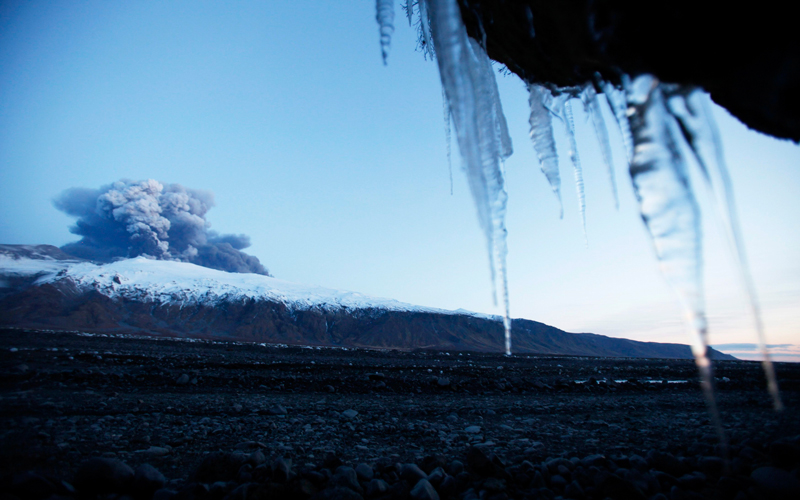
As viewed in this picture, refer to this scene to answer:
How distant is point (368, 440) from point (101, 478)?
9.08 ft

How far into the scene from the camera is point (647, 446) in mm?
4027

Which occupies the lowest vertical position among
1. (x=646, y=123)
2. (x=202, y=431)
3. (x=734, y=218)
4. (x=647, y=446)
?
(x=202, y=431)

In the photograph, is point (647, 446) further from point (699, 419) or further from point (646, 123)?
point (646, 123)

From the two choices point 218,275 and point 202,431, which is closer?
point 202,431

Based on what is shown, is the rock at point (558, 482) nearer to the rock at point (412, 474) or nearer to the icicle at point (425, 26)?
the rock at point (412, 474)

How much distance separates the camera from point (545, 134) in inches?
141

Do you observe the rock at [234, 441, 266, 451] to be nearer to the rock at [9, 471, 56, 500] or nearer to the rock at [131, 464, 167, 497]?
the rock at [131, 464, 167, 497]

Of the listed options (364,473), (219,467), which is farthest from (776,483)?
(219,467)

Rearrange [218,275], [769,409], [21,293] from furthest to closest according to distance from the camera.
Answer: [218,275]
[21,293]
[769,409]

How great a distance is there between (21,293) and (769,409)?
110018mm

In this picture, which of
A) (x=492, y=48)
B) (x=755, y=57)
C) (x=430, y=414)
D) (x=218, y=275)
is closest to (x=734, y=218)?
(x=755, y=57)

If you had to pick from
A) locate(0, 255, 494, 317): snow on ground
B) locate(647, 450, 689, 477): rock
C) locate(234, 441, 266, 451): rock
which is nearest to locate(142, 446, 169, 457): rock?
locate(234, 441, 266, 451): rock

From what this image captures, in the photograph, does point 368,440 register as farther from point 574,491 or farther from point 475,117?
point 475,117

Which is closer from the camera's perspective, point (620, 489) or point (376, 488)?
point (620, 489)
